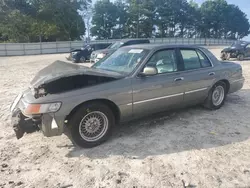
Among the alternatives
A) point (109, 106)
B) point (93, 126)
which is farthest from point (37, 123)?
point (109, 106)

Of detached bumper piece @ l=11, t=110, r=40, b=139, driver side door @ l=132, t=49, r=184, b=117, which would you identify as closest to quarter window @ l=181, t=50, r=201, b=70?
driver side door @ l=132, t=49, r=184, b=117

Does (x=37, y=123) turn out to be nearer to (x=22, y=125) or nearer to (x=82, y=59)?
(x=22, y=125)

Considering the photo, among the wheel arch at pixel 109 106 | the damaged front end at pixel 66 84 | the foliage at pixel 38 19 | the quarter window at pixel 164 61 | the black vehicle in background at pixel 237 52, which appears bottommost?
the wheel arch at pixel 109 106

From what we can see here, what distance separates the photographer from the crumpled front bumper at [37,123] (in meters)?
3.32

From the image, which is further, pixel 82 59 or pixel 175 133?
pixel 82 59

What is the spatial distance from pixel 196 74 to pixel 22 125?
3378 millimetres

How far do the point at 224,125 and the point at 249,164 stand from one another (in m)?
1.39

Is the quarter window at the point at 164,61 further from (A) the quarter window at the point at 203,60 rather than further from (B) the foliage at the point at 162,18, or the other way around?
(B) the foliage at the point at 162,18

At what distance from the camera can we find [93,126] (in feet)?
12.3

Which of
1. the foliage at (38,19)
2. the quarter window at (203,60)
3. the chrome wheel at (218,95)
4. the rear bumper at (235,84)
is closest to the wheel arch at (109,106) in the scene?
the quarter window at (203,60)

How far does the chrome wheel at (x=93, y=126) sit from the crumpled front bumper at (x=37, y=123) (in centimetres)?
35

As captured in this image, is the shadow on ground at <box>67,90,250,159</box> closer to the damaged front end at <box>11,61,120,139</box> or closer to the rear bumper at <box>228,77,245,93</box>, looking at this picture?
the rear bumper at <box>228,77,245,93</box>

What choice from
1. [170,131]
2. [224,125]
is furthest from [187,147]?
[224,125]

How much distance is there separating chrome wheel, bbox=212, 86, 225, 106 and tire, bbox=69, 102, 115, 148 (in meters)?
2.73
